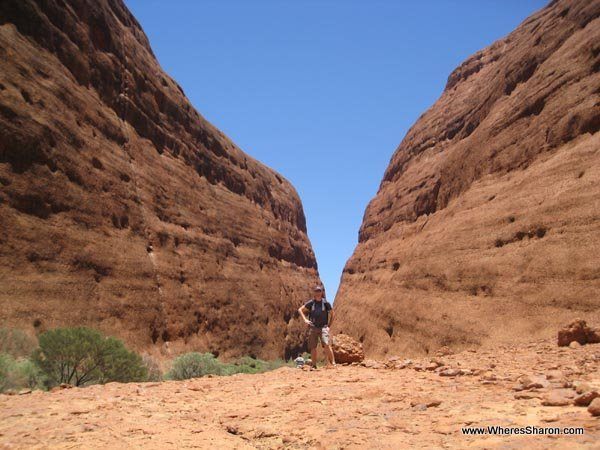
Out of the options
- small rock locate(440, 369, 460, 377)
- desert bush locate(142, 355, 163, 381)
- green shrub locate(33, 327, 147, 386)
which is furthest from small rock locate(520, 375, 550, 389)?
desert bush locate(142, 355, 163, 381)

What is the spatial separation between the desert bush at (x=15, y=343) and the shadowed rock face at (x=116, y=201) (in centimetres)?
107

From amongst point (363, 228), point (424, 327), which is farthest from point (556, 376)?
point (363, 228)

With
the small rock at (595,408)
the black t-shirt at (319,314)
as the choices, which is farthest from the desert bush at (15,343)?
the small rock at (595,408)

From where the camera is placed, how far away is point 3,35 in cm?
1908

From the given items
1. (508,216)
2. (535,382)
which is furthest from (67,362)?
(508,216)

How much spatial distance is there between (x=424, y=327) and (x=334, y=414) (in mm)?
15796

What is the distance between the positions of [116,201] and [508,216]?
18591 millimetres

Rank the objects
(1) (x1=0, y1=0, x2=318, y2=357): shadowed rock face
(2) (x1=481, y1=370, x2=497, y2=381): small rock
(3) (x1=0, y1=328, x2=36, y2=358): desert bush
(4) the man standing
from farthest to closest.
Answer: (1) (x1=0, y1=0, x2=318, y2=357): shadowed rock face
(3) (x1=0, y1=328, x2=36, y2=358): desert bush
(4) the man standing
(2) (x1=481, y1=370, x2=497, y2=381): small rock

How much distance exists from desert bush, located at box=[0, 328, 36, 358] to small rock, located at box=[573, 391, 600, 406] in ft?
49.5

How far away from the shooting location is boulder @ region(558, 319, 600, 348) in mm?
9039

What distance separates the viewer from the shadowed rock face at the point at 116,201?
712 inches

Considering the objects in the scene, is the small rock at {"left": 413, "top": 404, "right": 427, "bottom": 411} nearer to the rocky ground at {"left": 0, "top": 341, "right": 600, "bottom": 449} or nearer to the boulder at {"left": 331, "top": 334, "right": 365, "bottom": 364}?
the rocky ground at {"left": 0, "top": 341, "right": 600, "bottom": 449}

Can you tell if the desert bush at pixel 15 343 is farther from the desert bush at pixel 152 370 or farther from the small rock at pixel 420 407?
the small rock at pixel 420 407

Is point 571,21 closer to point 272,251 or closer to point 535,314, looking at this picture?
point 535,314
